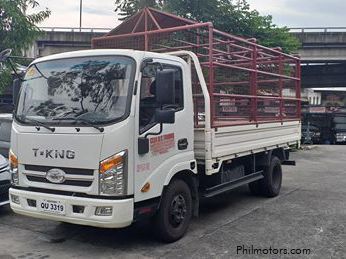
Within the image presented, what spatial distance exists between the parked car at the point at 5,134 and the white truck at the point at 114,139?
3.10 metres

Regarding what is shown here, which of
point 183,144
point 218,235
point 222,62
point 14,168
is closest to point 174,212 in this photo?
point 218,235

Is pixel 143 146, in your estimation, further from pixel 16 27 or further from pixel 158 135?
pixel 16 27

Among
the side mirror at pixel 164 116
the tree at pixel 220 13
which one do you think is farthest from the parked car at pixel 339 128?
the side mirror at pixel 164 116

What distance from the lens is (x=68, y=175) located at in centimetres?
479

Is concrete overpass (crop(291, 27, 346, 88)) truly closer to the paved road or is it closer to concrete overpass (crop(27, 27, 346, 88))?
concrete overpass (crop(27, 27, 346, 88))

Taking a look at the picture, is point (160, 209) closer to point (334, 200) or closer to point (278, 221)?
point (278, 221)

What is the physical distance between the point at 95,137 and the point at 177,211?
150 centimetres

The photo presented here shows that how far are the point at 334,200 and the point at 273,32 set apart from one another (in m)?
12.0

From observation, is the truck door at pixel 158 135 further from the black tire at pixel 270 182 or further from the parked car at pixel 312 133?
the parked car at pixel 312 133

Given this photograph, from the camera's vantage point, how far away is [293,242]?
5.48 meters

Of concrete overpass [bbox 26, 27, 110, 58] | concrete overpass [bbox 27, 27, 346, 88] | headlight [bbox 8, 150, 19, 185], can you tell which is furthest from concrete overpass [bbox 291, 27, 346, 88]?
headlight [bbox 8, 150, 19, 185]

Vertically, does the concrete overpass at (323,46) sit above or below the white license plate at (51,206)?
above

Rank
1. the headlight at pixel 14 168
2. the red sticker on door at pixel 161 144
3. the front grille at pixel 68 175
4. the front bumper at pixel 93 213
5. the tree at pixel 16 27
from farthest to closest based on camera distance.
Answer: the tree at pixel 16 27
the headlight at pixel 14 168
the red sticker on door at pixel 161 144
the front grille at pixel 68 175
the front bumper at pixel 93 213

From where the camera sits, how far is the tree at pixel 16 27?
1041cm
